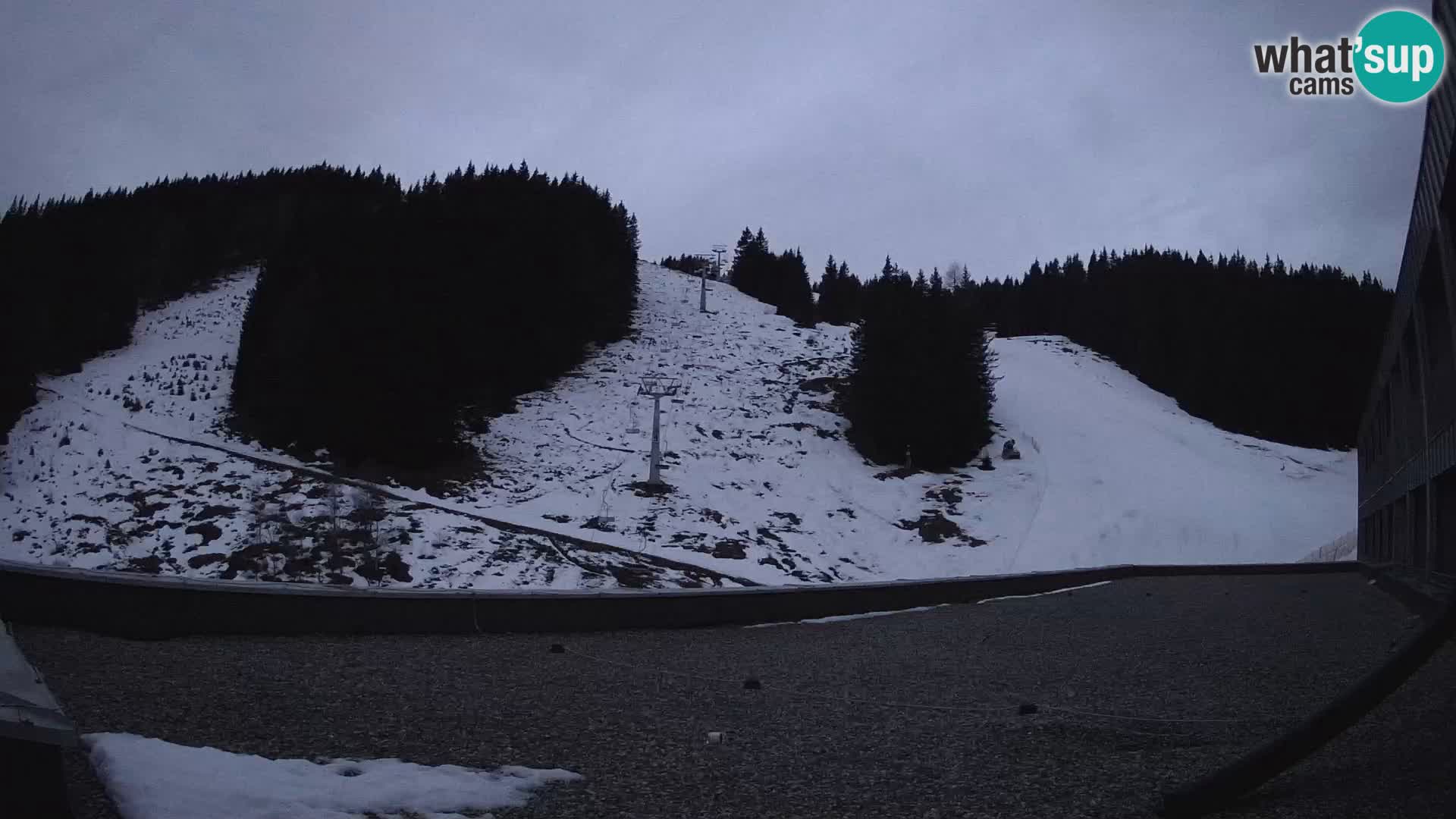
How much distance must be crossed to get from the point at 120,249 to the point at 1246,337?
60.2 meters

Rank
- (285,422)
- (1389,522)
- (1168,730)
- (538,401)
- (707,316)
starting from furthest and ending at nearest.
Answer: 1. (707,316)
2. (538,401)
3. (285,422)
4. (1389,522)
5. (1168,730)

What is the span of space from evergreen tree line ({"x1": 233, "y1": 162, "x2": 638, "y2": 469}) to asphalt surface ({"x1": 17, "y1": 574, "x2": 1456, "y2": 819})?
614 inches

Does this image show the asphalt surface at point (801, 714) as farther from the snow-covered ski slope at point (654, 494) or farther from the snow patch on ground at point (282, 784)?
the snow-covered ski slope at point (654, 494)

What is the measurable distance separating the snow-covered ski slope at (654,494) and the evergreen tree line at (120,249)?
1.34 meters

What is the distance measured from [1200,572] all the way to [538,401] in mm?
22036

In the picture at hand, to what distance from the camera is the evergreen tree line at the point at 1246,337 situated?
48.0 m

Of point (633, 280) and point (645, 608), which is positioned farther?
point (633, 280)

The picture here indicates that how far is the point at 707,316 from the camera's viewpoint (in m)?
48.5

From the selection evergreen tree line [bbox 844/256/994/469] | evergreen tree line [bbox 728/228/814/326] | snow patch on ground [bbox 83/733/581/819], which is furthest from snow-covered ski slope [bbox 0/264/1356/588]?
evergreen tree line [bbox 728/228/814/326]

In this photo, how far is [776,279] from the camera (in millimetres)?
68688

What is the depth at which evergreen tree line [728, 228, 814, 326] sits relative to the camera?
64.4 meters

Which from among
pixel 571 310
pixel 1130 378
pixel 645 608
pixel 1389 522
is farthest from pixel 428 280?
pixel 1130 378

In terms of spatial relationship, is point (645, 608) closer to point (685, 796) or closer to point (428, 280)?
point (685, 796)

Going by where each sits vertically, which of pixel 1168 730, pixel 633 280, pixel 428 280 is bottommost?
pixel 1168 730
